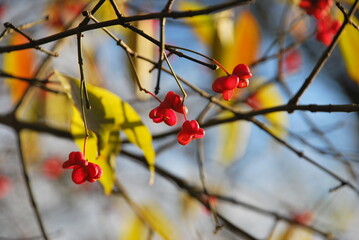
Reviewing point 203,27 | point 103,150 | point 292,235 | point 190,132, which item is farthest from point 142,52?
point 292,235

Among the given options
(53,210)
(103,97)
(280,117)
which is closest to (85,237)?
(53,210)

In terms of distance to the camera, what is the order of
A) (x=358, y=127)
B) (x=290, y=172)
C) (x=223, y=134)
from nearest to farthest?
(x=223, y=134) → (x=358, y=127) → (x=290, y=172)

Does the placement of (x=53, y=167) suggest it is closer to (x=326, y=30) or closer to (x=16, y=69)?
(x=16, y=69)

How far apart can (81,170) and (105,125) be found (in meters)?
0.14

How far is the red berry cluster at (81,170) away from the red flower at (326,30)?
0.65 m

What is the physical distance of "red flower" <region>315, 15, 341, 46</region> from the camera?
41.6 inches

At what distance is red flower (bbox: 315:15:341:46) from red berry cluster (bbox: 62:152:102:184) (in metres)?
0.65

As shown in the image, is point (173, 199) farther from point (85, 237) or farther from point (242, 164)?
point (85, 237)

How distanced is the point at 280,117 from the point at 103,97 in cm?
76

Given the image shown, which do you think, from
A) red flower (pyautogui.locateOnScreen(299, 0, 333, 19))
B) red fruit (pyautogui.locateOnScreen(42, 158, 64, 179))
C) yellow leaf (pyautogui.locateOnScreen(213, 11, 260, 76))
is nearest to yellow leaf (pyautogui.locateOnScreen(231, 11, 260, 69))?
yellow leaf (pyautogui.locateOnScreen(213, 11, 260, 76))

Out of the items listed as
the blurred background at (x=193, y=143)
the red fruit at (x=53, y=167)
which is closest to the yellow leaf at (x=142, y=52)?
Answer: the blurred background at (x=193, y=143)

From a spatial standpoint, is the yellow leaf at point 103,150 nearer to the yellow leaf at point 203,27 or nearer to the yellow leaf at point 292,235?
the yellow leaf at point 203,27

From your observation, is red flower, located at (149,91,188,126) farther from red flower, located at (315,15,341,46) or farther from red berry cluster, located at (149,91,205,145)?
red flower, located at (315,15,341,46)

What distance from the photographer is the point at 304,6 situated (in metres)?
0.95
